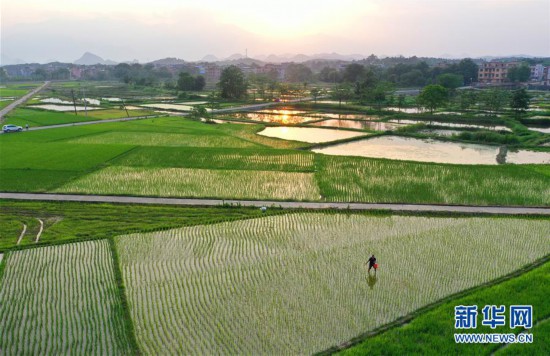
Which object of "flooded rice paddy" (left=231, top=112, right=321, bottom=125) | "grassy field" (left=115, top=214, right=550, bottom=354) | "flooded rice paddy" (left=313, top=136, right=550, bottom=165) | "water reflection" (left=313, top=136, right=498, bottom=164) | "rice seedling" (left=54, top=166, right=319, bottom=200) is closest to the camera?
"grassy field" (left=115, top=214, right=550, bottom=354)

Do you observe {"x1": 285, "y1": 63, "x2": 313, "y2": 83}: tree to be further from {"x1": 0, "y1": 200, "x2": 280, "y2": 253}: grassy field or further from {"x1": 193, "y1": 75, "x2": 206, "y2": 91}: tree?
{"x1": 0, "y1": 200, "x2": 280, "y2": 253}: grassy field

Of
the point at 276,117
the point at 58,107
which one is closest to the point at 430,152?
the point at 276,117

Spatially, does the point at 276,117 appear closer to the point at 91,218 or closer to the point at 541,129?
Answer: the point at 541,129

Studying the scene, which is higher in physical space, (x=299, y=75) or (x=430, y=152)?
(x=299, y=75)

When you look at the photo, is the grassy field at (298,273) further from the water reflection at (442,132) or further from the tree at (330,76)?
the tree at (330,76)

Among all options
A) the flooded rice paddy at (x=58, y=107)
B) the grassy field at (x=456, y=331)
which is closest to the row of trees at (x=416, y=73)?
the flooded rice paddy at (x=58, y=107)

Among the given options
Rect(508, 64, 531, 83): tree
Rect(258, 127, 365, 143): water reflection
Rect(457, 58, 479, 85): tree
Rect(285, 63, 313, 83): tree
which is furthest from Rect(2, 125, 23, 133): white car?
Rect(285, 63, 313, 83): tree
